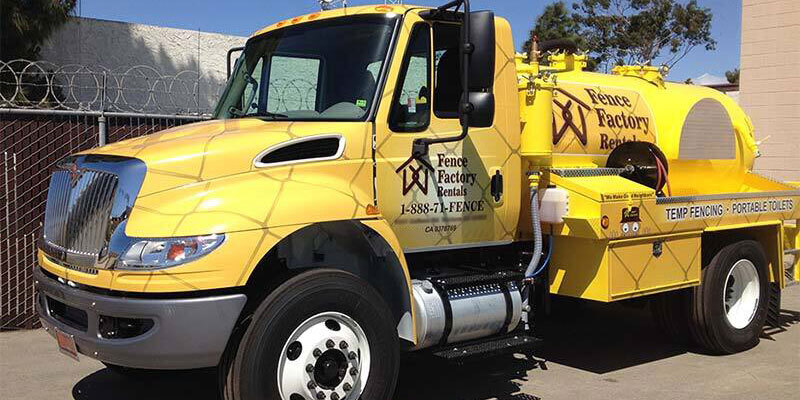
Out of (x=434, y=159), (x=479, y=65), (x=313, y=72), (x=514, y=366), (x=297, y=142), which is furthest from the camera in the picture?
(x=514, y=366)

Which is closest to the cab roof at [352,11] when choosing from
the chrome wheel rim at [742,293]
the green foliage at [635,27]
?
the chrome wheel rim at [742,293]

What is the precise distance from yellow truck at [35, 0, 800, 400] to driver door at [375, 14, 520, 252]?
1cm

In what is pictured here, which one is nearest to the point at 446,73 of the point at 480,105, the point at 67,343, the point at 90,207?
the point at 480,105

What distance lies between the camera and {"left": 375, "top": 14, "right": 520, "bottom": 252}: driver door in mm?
5152

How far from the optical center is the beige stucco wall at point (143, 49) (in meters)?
18.0

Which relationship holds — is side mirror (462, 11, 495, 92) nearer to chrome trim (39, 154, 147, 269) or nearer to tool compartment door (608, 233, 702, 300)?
tool compartment door (608, 233, 702, 300)

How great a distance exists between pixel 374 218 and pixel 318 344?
0.88m

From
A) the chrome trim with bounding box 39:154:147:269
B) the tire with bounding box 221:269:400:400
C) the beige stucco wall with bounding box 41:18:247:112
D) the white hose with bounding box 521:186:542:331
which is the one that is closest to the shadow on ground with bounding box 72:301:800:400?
the white hose with bounding box 521:186:542:331

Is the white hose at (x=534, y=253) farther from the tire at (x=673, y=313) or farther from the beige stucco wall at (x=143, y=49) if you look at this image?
the beige stucco wall at (x=143, y=49)

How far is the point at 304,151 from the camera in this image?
4816mm

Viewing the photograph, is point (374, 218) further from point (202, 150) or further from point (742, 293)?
point (742, 293)

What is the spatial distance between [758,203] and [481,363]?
318cm

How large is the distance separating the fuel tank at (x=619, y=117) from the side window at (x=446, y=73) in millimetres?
887

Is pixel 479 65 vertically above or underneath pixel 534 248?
above
